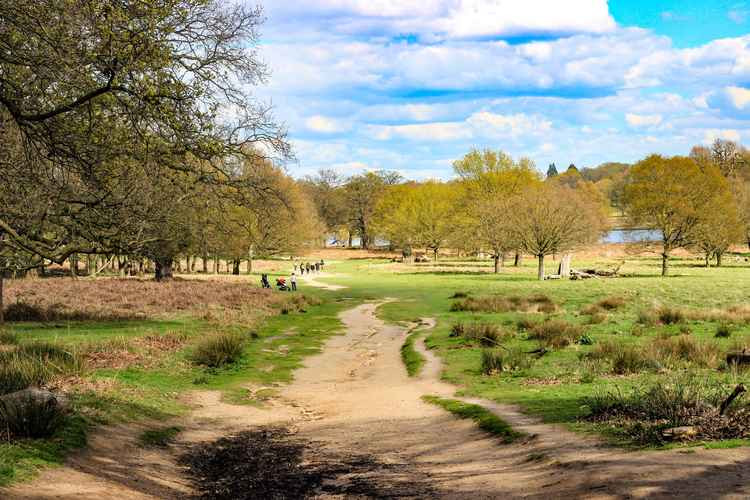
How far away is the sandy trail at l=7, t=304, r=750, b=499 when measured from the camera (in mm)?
7598

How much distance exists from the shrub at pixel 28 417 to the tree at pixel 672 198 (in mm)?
63794

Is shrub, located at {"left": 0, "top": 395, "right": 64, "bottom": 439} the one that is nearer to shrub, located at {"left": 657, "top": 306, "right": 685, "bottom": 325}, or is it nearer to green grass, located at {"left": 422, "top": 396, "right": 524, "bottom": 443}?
green grass, located at {"left": 422, "top": 396, "right": 524, "bottom": 443}

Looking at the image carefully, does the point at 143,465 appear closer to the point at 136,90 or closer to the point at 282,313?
the point at 136,90

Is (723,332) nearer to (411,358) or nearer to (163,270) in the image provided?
(411,358)

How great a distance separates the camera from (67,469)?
29.1 ft

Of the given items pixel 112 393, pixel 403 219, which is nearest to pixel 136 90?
pixel 112 393

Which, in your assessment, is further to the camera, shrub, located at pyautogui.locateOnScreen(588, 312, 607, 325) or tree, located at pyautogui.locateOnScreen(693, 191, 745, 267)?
tree, located at pyautogui.locateOnScreen(693, 191, 745, 267)

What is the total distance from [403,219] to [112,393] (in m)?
80.3

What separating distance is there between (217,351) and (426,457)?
1109 centimetres

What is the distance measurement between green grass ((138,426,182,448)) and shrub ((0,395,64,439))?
1.86 metres

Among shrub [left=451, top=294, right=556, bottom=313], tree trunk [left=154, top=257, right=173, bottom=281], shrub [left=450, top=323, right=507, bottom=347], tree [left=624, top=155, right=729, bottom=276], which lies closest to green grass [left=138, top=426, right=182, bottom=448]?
shrub [left=450, top=323, right=507, bottom=347]

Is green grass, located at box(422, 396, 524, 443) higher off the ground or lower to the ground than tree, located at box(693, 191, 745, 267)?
lower

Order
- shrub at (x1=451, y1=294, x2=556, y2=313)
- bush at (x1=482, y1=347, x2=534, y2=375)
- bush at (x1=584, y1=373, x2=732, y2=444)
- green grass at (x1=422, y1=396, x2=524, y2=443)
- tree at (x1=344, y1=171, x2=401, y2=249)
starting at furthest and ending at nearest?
tree at (x1=344, y1=171, x2=401, y2=249) → shrub at (x1=451, y1=294, x2=556, y2=313) → bush at (x1=482, y1=347, x2=534, y2=375) → green grass at (x1=422, y1=396, x2=524, y2=443) → bush at (x1=584, y1=373, x2=732, y2=444)

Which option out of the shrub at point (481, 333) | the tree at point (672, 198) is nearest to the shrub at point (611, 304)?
the shrub at point (481, 333)
